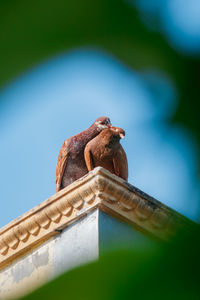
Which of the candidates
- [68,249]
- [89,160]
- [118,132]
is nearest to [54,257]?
[68,249]

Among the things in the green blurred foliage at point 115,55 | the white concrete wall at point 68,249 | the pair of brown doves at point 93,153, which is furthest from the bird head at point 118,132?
the green blurred foliage at point 115,55

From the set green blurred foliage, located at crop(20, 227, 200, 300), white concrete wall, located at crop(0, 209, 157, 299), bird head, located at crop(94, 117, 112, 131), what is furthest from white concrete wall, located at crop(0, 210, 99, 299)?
green blurred foliage, located at crop(20, 227, 200, 300)

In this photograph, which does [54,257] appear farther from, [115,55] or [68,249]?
[115,55]

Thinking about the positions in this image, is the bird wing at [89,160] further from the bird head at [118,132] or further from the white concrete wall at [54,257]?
the white concrete wall at [54,257]

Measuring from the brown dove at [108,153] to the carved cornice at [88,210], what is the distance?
0.76 metres

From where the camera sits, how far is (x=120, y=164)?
5.25 meters

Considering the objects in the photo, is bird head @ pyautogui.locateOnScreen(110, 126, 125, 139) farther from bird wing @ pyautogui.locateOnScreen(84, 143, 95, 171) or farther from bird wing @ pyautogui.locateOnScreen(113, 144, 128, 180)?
bird wing @ pyautogui.locateOnScreen(84, 143, 95, 171)

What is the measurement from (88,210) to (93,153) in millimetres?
919

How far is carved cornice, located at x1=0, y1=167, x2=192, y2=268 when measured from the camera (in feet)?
14.3

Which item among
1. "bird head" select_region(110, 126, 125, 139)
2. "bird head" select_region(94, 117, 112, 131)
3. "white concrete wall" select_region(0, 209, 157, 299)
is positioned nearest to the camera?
"white concrete wall" select_region(0, 209, 157, 299)

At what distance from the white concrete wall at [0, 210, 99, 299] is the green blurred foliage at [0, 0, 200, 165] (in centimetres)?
354

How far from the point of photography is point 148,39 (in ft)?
2.00

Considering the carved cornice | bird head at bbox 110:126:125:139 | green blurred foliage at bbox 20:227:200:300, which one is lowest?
green blurred foliage at bbox 20:227:200:300

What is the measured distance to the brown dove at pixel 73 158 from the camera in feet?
18.2
